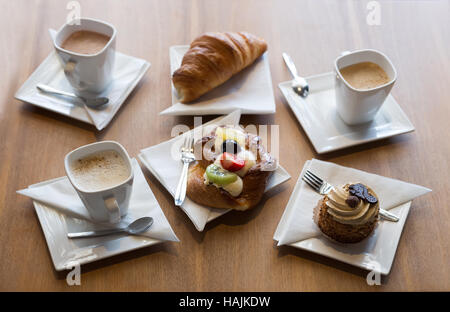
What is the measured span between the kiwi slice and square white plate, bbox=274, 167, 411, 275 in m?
0.18

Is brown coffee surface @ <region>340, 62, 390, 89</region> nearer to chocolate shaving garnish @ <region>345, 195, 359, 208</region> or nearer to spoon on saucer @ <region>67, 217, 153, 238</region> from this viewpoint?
chocolate shaving garnish @ <region>345, 195, 359, 208</region>

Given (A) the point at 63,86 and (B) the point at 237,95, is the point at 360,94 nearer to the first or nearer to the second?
(B) the point at 237,95

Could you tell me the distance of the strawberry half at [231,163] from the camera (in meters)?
1.20

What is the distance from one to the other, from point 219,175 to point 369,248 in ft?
1.37

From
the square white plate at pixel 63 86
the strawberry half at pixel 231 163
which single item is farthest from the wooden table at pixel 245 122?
the strawberry half at pixel 231 163

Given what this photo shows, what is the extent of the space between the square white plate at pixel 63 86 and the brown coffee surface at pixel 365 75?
65cm

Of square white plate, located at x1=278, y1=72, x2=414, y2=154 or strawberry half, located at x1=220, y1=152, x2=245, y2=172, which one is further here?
square white plate, located at x1=278, y1=72, x2=414, y2=154

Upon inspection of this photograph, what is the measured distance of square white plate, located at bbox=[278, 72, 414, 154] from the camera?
4.51 ft

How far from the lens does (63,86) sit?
1.49m

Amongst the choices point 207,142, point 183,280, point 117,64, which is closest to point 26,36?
point 117,64

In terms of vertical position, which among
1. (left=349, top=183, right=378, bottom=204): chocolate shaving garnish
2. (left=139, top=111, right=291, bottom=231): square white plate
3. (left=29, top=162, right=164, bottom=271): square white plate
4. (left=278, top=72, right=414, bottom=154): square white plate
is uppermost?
(left=349, top=183, right=378, bottom=204): chocolate shaving garnish

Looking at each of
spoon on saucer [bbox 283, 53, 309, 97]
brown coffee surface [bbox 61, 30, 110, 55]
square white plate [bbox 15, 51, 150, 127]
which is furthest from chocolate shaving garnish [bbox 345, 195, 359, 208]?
brown coffee surface [bbox 61, 30, 110, 55]

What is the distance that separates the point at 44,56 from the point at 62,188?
1.90 ft
